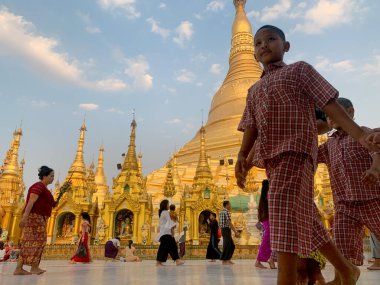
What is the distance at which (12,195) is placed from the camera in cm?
2559

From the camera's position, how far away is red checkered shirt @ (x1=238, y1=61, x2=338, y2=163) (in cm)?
219

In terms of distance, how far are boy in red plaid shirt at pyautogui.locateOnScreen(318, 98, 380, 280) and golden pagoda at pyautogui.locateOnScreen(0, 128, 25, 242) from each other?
21.8 metres

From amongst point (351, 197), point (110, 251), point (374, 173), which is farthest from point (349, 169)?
point (110, 251)

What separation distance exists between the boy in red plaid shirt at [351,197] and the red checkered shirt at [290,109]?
2.35 ft

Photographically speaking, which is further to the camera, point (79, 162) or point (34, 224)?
point (79, 162)

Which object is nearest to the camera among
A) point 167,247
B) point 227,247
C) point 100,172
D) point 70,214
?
point 167,247

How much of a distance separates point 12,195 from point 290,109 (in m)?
27.1

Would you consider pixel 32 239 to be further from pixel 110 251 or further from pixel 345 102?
pixel 110 251

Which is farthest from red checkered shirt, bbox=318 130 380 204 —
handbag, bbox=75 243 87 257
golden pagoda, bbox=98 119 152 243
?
golden pagoda, bbox=98 119 152 243

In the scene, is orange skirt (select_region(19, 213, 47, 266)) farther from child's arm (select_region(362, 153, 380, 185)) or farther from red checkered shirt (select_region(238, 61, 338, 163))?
child's arm (select_region(362, 153, 380, 185))

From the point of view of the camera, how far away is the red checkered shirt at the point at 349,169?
3.06 metres

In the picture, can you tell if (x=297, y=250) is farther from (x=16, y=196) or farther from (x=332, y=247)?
(x=16, y=196)

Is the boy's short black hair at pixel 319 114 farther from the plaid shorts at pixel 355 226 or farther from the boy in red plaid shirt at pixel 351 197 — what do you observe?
the plaid shorts at pixel 355 226

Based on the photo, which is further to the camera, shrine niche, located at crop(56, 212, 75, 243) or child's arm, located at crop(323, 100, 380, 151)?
shrine niche, located at crop(56, 212, 75, 243)
